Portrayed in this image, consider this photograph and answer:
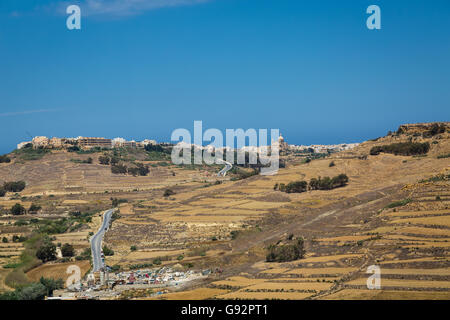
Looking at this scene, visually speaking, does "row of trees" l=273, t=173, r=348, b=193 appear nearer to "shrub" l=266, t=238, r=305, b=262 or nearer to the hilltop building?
"shrub" l=266, t=238, r=305, b=262

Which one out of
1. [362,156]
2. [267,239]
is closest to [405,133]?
[362,156]

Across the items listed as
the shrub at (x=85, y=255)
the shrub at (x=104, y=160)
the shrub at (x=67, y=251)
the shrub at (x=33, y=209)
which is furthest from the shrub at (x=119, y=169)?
the shrub at (x=67, y=251)

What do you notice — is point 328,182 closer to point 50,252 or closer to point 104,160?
point 50,252

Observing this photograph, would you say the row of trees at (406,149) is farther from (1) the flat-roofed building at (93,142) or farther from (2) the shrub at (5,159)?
(1) the flat-roofed building at (93,142)

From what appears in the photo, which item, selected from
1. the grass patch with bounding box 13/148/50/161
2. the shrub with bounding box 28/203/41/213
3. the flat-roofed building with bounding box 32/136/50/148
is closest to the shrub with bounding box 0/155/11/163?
Result: the grass patch with bounding box 13/148/50/161

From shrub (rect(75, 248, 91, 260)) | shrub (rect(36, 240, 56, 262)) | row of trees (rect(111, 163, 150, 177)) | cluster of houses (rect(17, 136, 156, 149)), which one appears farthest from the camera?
cluster of houses (rect(17, 136, 156, 149))

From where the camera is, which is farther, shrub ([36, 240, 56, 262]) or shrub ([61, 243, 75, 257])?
shrub ([61, 243, 75, 257])

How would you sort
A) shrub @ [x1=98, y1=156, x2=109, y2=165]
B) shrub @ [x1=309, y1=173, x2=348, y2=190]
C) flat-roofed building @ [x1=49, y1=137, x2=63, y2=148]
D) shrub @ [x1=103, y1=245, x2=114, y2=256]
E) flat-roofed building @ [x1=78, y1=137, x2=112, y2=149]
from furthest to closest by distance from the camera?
flat-roofed building @ [x1=78, y1=137, x2=112, y2=149] < flat-roofed building @ [x1=49, y1=137, x2=63, y2=148] < shrub @ [x1=98, y1=156, x2=109, y2=165] < shrub @ [x1=309, y1=173, x2=348, y2=190] < shrub @ [x1=103, y1=245, x2=114, y2=256]
